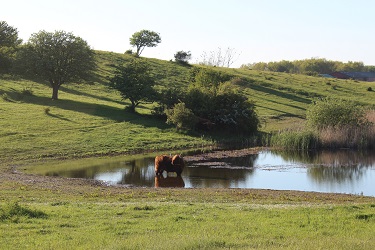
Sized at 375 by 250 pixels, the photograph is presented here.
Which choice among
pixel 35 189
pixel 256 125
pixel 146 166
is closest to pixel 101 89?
pixel 256 125

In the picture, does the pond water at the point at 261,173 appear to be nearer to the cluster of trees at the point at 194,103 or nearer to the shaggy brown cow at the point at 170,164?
the shaggy brown cow at the point at 170,164

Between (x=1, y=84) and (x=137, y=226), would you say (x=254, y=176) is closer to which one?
(x=137, y=226)

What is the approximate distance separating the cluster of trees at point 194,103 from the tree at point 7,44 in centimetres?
1452

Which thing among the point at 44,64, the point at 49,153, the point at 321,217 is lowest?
the point at 49,153

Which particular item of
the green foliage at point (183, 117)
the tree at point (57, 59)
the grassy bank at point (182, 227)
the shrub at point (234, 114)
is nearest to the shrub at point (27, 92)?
the tree at point (57, 59)

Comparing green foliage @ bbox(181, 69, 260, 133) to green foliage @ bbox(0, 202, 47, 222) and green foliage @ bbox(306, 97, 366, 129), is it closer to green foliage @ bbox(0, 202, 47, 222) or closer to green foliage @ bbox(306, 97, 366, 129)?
green foliage @ bbox(306, 97, 366, 129)

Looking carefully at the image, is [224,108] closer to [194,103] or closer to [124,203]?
[194,103]

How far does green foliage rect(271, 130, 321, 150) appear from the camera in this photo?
5131 centimetres

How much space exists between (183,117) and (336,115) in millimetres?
15403

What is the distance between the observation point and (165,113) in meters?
61.3

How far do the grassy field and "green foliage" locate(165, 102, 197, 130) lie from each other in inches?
44.2

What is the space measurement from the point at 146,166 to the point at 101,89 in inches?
1498

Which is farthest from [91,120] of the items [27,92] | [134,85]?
[27,92]

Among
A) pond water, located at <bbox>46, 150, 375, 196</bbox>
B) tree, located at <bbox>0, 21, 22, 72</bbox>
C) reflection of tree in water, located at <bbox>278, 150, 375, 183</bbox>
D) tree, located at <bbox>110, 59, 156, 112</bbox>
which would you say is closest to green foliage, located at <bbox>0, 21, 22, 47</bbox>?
tree, located at <bbox>0, 21, 22, 72</bbox>
